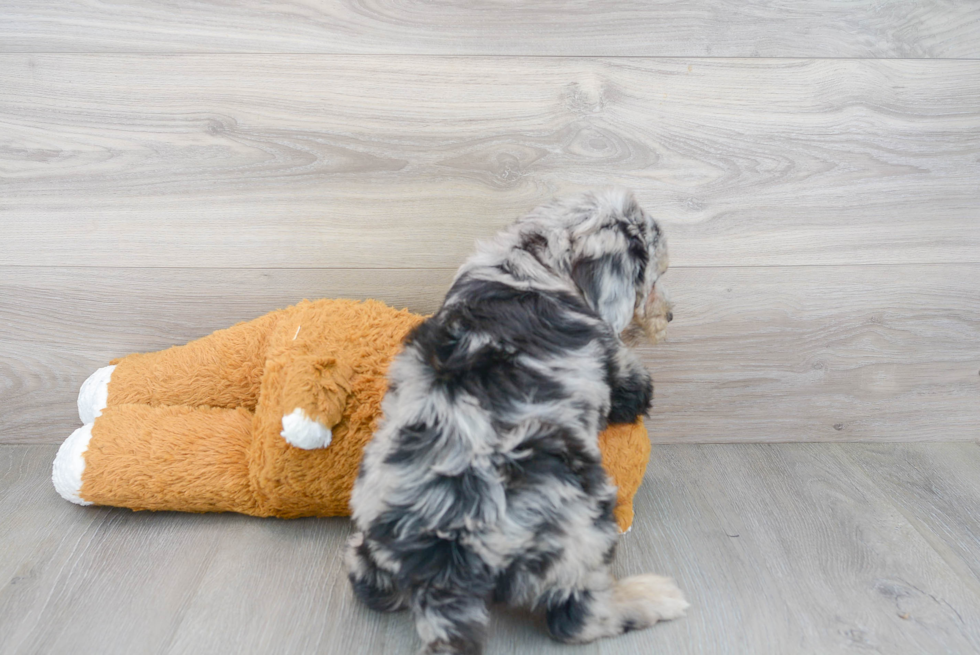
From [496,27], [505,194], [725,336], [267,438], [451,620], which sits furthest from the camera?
[725,336]

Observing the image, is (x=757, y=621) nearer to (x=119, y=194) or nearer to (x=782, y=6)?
(x=782, y=6)

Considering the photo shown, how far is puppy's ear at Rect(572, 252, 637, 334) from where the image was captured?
1.67 m

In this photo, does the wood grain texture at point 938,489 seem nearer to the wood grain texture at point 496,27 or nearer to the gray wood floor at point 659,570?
the gray wood floor at point 659,570

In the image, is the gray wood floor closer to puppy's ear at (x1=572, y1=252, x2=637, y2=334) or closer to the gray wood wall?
the gray wood wall

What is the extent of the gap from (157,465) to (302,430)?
51cm

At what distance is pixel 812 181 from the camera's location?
2.15 meters

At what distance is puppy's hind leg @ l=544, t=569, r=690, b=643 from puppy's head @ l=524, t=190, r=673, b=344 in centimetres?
62

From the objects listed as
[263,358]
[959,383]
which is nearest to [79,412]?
[263,358]

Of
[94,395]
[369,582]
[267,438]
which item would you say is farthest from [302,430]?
[94,395]

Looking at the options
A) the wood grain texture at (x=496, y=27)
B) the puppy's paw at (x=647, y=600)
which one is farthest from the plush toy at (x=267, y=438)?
the wood grain texture at (x=496, y=27)

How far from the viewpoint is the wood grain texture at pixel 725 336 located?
2189 mm

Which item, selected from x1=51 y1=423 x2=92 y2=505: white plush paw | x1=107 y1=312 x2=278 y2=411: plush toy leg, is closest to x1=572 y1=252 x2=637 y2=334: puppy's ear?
x1=107 y1=312 x2=278 y2=411: plush toy leg

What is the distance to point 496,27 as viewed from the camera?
2.01 m

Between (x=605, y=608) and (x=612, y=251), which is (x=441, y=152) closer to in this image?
(x=612, y=251)
